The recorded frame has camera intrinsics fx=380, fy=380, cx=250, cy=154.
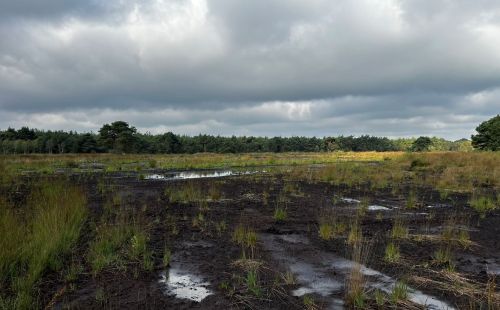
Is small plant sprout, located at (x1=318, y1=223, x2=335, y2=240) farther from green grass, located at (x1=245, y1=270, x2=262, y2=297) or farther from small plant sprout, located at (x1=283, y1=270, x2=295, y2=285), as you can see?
green grass, located at (x1=245, y1=270, x2=262, y2=297)

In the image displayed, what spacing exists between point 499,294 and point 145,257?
4.86m

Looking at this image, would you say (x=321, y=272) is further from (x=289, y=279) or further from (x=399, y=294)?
(x=399, y=294)

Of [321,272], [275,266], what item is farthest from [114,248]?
[321,272]

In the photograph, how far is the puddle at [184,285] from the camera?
4887mm

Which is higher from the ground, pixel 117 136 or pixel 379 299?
pixel 117 136

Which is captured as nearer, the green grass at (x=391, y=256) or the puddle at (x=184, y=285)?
the puddle at (x=184, y=285)

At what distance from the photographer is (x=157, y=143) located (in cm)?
10412

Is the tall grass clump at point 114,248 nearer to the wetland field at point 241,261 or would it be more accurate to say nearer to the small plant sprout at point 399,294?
the wetland field at point 241,261

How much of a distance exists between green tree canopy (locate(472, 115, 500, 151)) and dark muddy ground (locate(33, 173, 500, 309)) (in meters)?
66.6

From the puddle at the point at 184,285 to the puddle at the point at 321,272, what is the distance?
4.03 ft

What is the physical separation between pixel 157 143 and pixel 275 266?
333 ft

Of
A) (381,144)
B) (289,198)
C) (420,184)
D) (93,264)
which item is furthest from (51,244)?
(381,144)

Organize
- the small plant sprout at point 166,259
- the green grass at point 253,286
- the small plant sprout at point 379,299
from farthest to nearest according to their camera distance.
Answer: the small plant sprout at point 166,259, the green grass at point 253,286, the small plant sprout at point 379,299

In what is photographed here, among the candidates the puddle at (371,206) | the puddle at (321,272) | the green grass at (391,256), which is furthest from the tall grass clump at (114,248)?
the puddle at (371,206)
